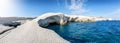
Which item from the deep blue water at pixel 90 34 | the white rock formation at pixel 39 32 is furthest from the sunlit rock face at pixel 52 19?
the deep blue water at pixel 90 34

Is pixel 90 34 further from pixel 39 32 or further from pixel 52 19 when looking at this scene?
pixel 52 19

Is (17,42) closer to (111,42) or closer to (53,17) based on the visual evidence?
(111,42)

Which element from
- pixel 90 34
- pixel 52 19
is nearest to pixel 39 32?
pixel 90 34

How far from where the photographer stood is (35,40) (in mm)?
10820

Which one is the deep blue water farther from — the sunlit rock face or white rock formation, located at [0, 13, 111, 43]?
white rock formation, located at [0, 13, 111, 43]

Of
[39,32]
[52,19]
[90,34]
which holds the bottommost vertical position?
[52,19]

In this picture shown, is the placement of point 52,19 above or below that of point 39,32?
below

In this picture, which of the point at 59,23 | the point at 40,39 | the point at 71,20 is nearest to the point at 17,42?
the point at 40,39

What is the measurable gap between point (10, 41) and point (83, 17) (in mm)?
37730

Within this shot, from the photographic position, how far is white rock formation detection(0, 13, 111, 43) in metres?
11.0

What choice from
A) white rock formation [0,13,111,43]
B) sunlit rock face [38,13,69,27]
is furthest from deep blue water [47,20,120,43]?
white rock formation [0,13,111,43]

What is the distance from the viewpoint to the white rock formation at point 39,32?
10964 millimetres

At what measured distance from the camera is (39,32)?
13102mm

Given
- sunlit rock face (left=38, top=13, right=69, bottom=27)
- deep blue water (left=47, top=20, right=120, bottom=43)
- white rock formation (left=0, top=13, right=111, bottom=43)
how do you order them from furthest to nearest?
1. sunlit rock face (left=38, top=13, right=69, bottom=27)
2. deep blue water (left=47, top=20, right=120, bottom=43)
3. white rock formation (left=0, top=13, right=111, bottom=43)
